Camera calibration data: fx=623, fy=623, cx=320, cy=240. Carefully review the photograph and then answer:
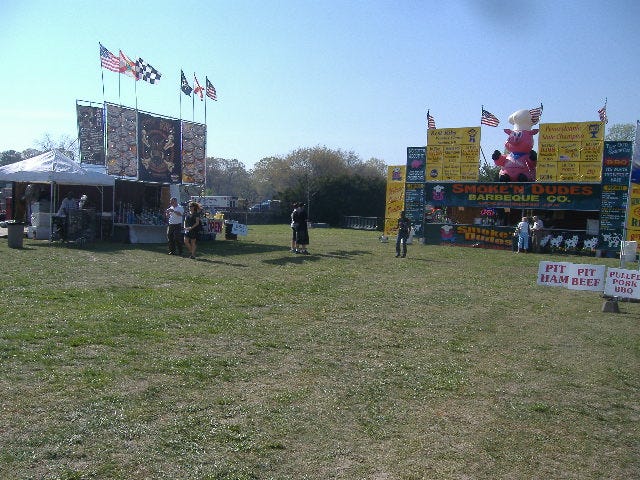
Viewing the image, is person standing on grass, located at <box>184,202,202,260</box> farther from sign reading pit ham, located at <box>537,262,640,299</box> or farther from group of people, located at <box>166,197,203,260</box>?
sign reading pit ham, located at <box>537,262,640,299</box>

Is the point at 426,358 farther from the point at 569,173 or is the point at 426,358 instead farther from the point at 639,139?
the point at 569,173

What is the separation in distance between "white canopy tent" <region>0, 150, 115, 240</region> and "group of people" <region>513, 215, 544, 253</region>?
15.6 meters

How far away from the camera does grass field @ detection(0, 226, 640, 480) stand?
4375 millimetres

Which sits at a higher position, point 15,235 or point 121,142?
point 121,142

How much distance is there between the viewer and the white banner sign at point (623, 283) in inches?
450

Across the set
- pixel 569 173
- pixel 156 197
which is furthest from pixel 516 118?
pixel 156 197

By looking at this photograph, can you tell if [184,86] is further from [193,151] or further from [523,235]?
[523,235]

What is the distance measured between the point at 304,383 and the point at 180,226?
40.2 ft

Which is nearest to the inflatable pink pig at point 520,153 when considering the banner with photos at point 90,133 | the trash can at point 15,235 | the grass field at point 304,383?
the grass field at point 304,383

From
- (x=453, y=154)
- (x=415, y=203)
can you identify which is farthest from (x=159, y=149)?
(x=453, y=154)

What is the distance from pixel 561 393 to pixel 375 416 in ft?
7.07

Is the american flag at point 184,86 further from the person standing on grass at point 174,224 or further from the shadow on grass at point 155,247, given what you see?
the person standing on grass at point 174,224

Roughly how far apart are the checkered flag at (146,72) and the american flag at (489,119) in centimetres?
1438

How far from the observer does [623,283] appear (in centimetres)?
1146
